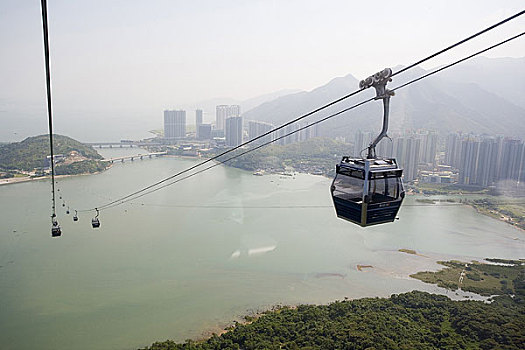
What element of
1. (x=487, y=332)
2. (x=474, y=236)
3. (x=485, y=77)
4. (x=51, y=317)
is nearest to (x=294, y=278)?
(x=487, y=332)

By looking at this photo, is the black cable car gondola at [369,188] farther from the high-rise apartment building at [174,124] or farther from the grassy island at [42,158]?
the high-rise apartment building at [174,124]

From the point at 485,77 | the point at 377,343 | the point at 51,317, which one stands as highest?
the point at 485,77

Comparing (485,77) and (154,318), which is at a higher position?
(485,77)

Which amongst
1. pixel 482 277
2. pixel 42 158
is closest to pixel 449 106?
pixel 482 277

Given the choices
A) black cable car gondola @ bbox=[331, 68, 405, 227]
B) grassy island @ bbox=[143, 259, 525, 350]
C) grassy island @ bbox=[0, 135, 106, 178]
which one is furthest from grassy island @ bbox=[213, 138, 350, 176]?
black cable car gondola @ bbox=[331, 68, 405, 227]

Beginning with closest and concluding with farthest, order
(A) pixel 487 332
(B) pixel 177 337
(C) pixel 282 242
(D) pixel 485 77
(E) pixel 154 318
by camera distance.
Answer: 1. (A) pixel 487 332
2. (B) pixel 177 337
3. (E) pixel 154 318
4. (C) pixel 282 242
5. (D) pixel 485 77

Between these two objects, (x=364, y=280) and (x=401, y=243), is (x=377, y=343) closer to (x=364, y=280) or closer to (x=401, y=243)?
(x=364, y=280)

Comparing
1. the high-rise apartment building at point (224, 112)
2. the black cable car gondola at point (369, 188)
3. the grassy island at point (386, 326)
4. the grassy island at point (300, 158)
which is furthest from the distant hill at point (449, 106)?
the black cable car gondola at point (369, 188)
